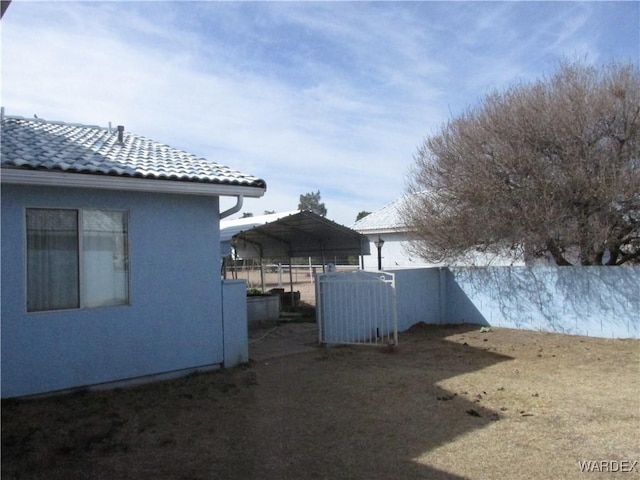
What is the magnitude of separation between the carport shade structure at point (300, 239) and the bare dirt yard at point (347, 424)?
646cm

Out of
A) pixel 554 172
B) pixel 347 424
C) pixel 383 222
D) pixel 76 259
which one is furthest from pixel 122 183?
pixel 383 222

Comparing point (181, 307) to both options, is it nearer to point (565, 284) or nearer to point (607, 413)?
point (607, 413)

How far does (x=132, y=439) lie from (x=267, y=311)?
916 cm

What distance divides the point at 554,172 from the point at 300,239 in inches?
347

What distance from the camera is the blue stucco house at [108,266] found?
637cm

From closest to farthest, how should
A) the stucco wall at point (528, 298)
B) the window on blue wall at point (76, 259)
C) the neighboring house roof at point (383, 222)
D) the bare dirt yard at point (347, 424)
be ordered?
the bare dirt yard at point (347, 424) → the window on blue wall at point (76, 259) → the stucco wall at point (528, 298) → the neighboring house roof at point (383, 222)

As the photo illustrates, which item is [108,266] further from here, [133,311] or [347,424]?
[347,424]

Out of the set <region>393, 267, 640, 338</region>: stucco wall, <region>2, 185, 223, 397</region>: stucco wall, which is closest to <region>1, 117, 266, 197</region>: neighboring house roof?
<region>2, 185, 223, 397</region>: stucco wall

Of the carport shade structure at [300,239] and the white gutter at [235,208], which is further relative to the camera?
the carport shade structure at [300,239]

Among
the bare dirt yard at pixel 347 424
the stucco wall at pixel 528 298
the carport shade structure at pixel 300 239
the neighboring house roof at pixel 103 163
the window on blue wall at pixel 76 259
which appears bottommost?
the bare dirt yard at pixel 347 424

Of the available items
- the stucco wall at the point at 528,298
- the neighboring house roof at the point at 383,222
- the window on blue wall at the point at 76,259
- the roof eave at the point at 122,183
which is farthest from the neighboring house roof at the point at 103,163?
the neighboring house roof at the point at 383,222

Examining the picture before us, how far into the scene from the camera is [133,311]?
7.25 metres

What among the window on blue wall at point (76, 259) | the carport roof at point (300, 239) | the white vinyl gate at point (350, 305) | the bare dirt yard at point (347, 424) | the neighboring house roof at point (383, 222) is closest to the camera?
the bare dirt yard at point (347, 424)

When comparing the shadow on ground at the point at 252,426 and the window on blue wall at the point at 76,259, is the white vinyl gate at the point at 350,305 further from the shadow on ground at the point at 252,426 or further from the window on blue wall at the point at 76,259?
the window on blue wall at the point at 76,259
